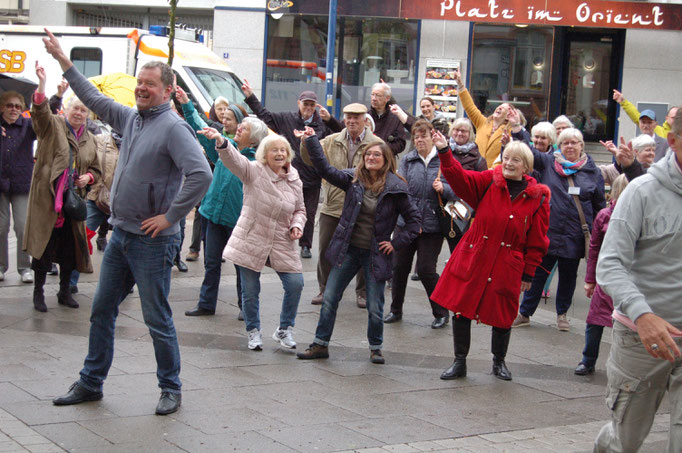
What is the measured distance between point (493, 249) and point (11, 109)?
4.89m

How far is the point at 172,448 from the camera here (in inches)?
196

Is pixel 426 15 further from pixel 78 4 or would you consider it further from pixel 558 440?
pixel 558 440

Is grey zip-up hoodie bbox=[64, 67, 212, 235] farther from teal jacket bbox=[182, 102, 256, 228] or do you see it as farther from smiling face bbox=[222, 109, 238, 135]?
smiling face bbox=[222, 109, 238, 135]

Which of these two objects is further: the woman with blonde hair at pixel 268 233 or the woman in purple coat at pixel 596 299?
the woman with blonde hair at pixel 268 233

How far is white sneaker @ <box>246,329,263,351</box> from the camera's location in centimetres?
738

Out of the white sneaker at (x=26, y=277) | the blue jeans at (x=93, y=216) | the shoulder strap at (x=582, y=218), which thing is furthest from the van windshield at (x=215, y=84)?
the shoulder strap at (x=582, y=218)

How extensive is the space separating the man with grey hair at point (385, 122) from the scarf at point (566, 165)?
7.08 feet

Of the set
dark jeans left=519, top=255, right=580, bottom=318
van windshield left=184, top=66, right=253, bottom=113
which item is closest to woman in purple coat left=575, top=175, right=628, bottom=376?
dark jeans left=519, top=255, right=580, bottom=318

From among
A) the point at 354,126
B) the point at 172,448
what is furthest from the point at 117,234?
the point at 354,126

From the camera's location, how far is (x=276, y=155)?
7.34m

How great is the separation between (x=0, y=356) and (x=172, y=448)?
225 centimetres

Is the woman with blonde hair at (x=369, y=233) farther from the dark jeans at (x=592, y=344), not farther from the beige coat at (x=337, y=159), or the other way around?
the dark jeans at (x=592, y=344)

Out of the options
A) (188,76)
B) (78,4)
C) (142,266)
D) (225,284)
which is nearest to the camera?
(142,266)

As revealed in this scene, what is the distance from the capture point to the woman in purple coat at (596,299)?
6980mm
